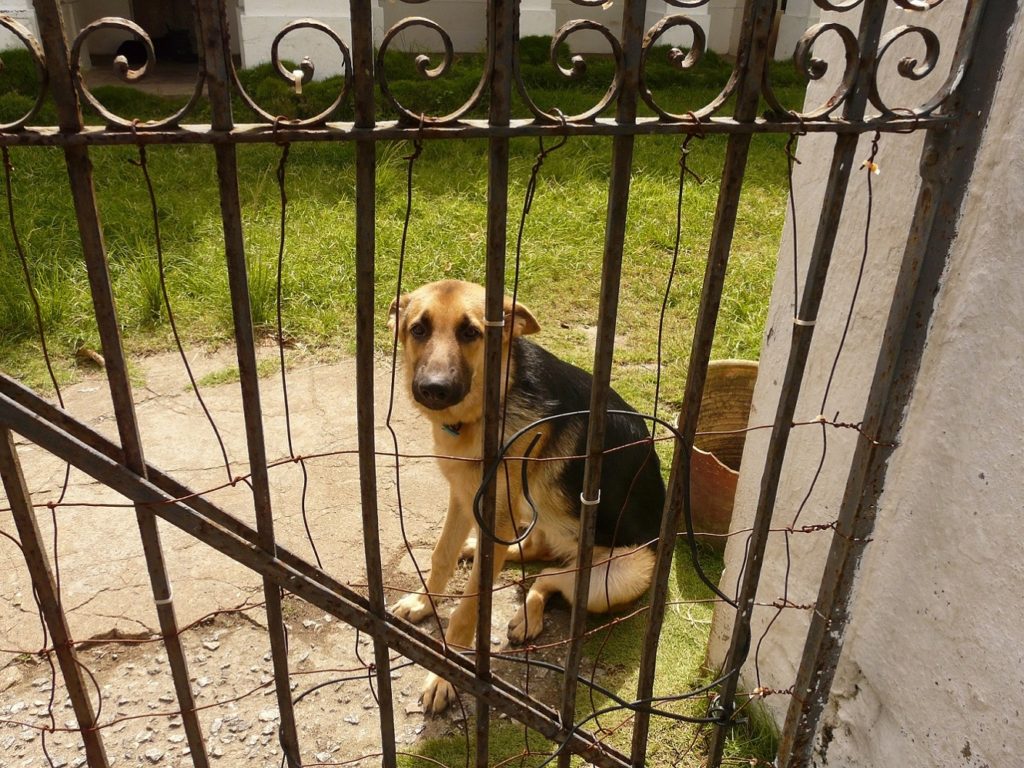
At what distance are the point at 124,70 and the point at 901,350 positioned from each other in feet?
6.31

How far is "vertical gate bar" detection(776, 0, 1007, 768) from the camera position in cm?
191

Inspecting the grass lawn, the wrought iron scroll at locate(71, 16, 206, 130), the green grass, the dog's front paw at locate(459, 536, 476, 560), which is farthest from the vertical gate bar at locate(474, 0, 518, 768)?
the green grass

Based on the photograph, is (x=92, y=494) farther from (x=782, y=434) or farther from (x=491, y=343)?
(x=782, y=434)

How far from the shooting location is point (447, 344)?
10.3 ft

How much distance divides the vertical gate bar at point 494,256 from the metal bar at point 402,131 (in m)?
0.05

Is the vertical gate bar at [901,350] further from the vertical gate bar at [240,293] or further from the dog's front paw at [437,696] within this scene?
the vertical gate bar at [240,293]

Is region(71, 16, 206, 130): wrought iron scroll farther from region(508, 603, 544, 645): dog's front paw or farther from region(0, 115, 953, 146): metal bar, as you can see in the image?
region(508, 603, 544, 645): dog's front paw

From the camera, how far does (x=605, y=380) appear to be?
197 cm

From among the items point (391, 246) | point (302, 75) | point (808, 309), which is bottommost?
point (391, 246)

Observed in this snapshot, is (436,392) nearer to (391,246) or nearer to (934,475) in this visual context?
(934,475)

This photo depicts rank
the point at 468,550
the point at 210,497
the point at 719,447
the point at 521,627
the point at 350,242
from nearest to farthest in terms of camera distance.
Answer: the point at 521,627
the point at 468,550
the point at 210,497
the point at 719,447
the point at 350,242

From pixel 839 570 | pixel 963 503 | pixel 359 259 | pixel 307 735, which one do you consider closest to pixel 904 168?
pixel 963 503

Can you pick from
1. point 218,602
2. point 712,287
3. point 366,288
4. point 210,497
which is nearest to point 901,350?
point 712,287

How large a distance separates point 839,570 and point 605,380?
1.06 meters
